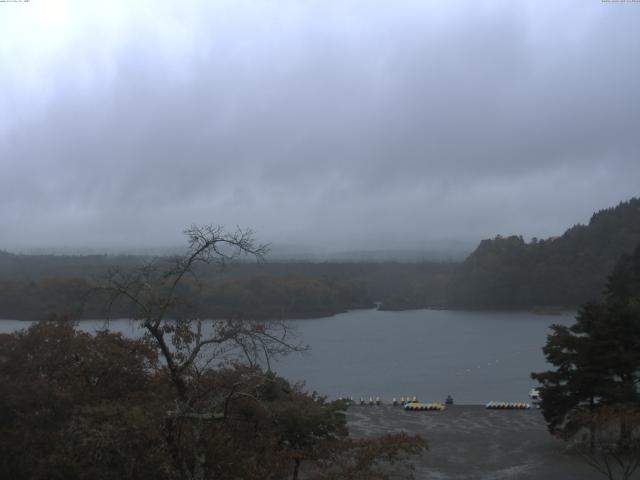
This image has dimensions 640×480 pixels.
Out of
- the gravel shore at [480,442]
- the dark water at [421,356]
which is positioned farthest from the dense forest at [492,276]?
the gravel shore at [480,442]

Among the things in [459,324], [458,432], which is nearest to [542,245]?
[459,324]

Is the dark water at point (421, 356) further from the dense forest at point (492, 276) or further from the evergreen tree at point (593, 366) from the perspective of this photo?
the evergreen tree at point (593, 366)

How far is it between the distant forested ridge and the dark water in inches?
164

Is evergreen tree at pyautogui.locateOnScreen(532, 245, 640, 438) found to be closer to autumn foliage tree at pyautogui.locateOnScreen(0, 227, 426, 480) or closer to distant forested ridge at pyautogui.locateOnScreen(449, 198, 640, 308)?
autumn foliage tree at pyautogui.locateOnScreen(0, 227, 426, 480)

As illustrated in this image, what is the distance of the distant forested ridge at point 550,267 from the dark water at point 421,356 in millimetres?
4158

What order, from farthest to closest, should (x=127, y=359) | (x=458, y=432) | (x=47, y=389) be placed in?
(x=458, y=432), (x=127, y=359), (x=47, y=389)

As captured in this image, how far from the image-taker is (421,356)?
126 ft

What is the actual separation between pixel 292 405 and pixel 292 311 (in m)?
44.3

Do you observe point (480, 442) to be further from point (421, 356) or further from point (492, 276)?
point (492, 276)

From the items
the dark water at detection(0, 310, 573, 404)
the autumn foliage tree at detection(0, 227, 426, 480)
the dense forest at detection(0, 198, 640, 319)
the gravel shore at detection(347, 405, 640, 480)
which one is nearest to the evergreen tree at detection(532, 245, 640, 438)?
the gravel shore at detection(347, 405, 640, 480)

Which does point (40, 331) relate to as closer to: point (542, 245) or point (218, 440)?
point (218, 440)

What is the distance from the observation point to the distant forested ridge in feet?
201

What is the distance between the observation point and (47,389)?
784 centimetres

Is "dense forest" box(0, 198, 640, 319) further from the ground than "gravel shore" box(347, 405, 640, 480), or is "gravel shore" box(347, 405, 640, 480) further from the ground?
"dense forest" box(0, 198, 640, 319)
